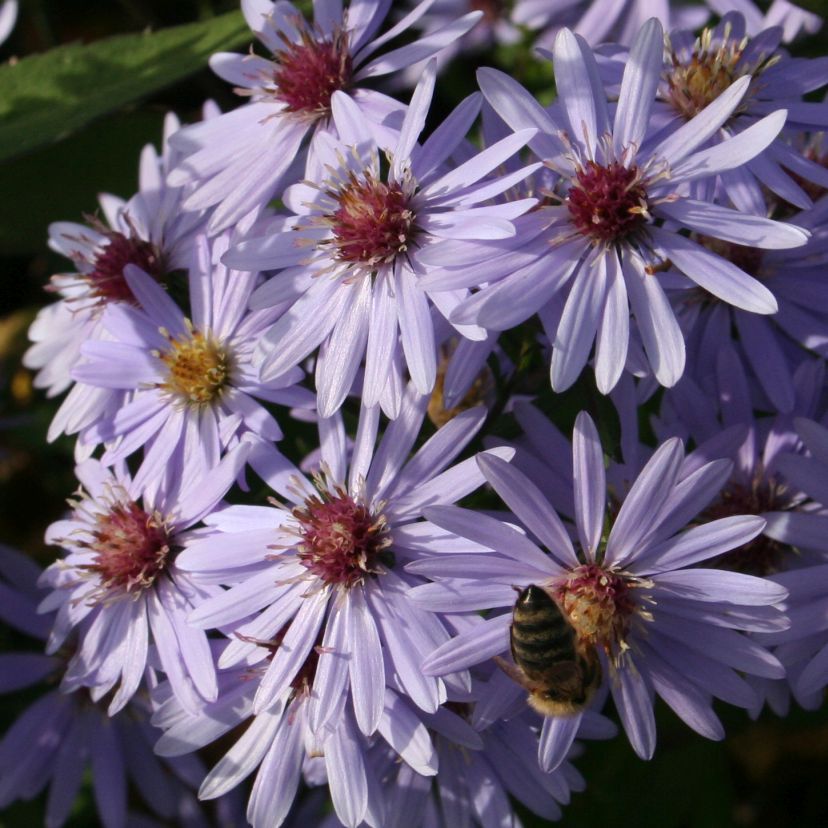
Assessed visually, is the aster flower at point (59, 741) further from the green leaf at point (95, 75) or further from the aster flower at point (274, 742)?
the green leaf at point (95, 75)

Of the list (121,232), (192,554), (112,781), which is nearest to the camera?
(192,554)

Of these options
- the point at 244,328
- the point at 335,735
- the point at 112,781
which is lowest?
the point at 112,781

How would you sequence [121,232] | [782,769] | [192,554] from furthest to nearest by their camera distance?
[782,769]
[121,232]
[192,554]

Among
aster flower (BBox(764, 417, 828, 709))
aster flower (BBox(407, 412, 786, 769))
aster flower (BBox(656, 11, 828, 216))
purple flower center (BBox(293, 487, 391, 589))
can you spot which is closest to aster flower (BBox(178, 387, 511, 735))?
purple flower center (BBox(293, 487, 391, 589))

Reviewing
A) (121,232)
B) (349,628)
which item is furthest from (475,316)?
(121,232)

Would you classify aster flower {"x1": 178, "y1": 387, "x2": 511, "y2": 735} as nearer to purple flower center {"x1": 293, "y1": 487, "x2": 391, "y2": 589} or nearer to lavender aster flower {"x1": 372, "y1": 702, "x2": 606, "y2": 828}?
purple flower center {"x1": 293, "y1": 487, "x2": 391, "y2": 589}

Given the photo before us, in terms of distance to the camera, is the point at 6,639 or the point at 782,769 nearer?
the point at 6,639

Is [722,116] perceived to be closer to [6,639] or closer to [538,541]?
[538,541]
